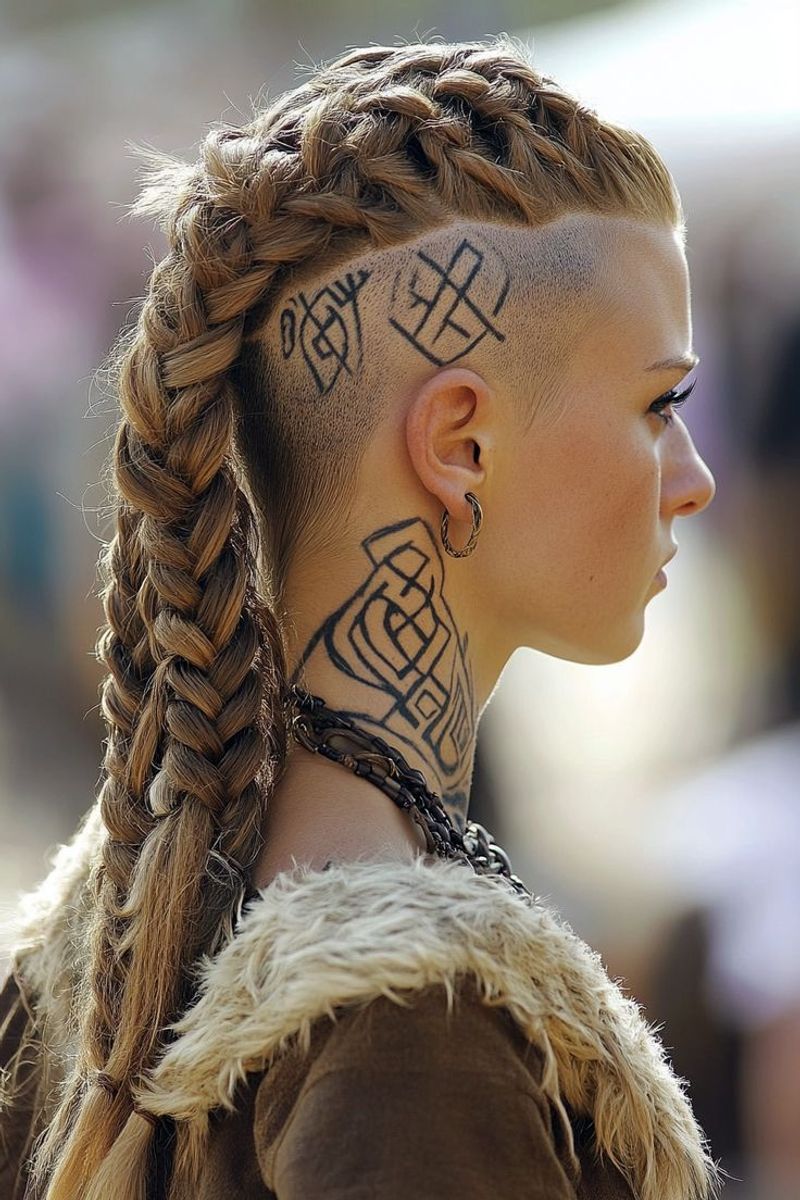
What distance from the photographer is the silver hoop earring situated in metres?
1.50

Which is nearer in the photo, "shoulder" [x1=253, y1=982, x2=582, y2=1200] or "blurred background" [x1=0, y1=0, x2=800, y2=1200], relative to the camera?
"shoulder" [x1=253, y1=982, x2=582, y2=1200]

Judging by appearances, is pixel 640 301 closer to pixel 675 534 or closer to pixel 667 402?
pixel 667 402

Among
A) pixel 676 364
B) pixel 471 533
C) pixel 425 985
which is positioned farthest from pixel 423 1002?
pixel 676 364

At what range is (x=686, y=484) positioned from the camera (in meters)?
1.59

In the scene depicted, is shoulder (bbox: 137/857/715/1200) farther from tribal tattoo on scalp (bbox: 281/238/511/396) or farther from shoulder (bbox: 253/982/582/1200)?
tribal tattoo on scalp (bbox: 281/238/511/396)

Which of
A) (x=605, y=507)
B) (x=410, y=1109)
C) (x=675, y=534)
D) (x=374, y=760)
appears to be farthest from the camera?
(x=675, y=534)

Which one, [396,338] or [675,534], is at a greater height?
[675,534]

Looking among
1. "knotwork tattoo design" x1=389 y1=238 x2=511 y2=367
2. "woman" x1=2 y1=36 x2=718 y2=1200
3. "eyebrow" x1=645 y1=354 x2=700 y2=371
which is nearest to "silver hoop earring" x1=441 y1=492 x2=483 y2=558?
"woman" x1=2 y1=36 x2=718 y2=1200

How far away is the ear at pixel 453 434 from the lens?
147 centimetres

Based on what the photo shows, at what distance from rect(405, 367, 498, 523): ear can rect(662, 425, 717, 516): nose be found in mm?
235

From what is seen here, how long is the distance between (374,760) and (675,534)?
9.24ft

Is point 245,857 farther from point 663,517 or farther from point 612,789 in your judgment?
point 612,789

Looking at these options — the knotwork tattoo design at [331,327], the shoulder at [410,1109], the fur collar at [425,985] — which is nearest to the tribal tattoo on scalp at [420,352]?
the knotwork tattoo design at [331,327]

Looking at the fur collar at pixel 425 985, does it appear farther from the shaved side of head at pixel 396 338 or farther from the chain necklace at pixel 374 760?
the shaved side of head at pixel 396 338
